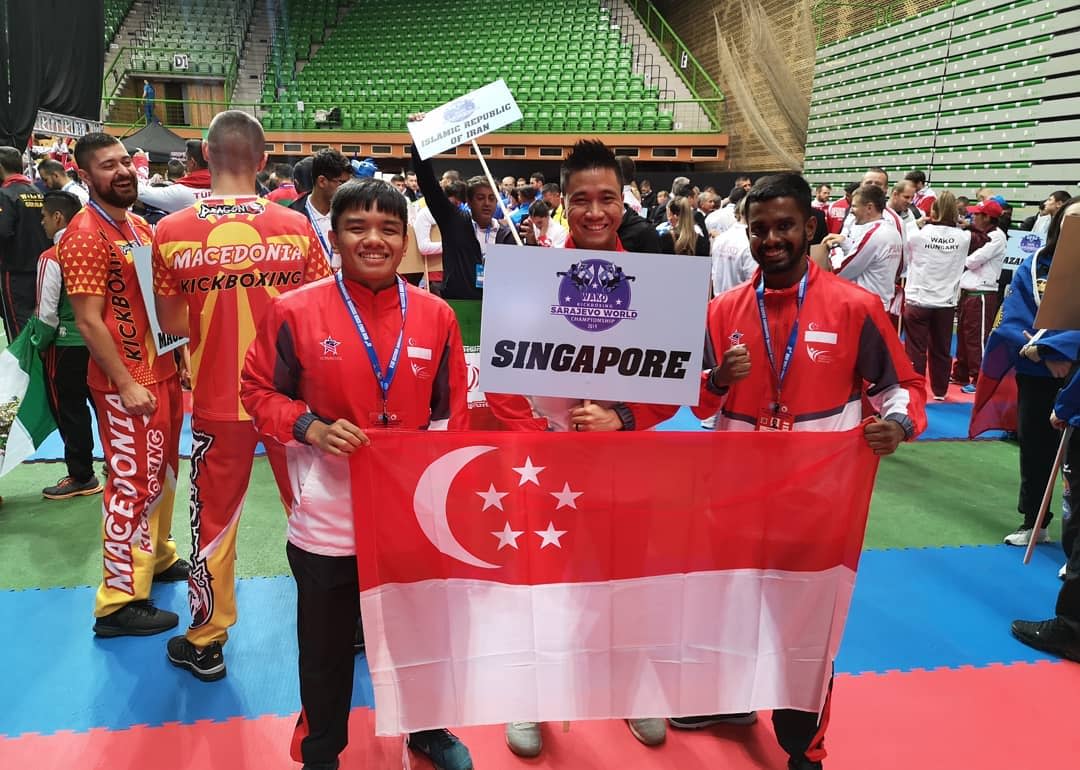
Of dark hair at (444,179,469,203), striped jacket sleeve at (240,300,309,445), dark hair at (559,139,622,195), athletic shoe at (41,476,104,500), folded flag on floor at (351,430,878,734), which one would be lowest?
athletic shoe at (41,476,104,500)

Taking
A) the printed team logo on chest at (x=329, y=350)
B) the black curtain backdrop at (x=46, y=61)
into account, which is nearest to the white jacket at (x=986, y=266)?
the printed team logo on chest at (x=329, y=350)

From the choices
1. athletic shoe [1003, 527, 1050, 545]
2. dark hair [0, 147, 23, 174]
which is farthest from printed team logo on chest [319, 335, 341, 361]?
dark hair [0, 147, 23, 174]

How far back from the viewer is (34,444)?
370 cm

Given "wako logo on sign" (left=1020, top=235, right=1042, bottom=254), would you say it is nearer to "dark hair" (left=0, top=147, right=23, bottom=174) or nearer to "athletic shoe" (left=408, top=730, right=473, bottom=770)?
"athletic shoe" (left=408, top=730, right=473, bottom=770)

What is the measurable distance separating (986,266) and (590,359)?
756 centimetres

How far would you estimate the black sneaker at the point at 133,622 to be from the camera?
2949mm

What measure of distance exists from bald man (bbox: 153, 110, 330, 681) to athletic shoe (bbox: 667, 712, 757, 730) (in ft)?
5.38

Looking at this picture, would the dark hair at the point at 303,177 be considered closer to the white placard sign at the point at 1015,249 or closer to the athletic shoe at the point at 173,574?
the athletic shoe at the point at 173,574

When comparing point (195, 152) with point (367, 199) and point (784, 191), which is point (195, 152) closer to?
point (367, 199)

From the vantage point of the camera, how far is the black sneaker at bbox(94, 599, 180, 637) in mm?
2949

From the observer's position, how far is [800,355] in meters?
2.12

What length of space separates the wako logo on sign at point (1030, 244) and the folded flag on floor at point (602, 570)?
660 cm

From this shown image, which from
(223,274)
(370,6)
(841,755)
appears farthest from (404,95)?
(841,755)

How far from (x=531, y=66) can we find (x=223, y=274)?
63.5 feet
